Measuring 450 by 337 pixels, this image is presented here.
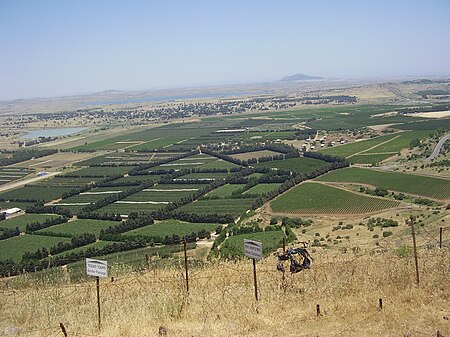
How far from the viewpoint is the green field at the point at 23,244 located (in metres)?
36.8

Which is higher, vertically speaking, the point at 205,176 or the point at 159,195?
the point at 205,176

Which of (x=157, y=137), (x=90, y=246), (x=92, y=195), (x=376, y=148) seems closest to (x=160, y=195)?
(x=92, y=195)

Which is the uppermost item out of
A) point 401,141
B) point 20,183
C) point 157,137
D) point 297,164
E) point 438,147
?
point 157,137

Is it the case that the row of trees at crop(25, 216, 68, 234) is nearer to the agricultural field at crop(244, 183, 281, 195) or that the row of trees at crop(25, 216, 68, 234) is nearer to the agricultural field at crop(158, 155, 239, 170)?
the agricultural field at crop(244, 183, 281, 195)

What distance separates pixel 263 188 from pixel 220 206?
7.59 metres

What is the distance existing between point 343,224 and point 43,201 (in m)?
34.9

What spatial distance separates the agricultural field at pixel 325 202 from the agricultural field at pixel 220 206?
116 inches

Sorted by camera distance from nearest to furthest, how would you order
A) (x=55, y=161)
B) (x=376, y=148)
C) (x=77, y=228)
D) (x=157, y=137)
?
(x=77, y=228), (x=376, y=148), (x=55, y=161), (x=157, y=137)

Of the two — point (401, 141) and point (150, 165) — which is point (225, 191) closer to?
point (150, 165)

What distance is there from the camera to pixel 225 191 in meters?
52.8

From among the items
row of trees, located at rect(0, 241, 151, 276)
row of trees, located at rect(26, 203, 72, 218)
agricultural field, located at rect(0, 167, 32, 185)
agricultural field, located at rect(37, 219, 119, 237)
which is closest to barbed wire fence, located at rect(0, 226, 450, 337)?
row of trees, located at rect(0, 241, 151, 276)

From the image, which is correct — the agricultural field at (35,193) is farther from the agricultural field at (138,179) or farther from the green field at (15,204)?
the agricultural field at (138,179)

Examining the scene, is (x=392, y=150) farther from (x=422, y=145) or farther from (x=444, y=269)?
(x=444, y=269)

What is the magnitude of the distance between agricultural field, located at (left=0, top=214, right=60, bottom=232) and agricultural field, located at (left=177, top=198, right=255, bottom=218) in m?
14.0
